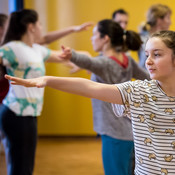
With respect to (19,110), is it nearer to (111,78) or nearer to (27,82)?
(111,78)

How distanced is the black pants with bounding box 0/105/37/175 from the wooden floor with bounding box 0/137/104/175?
1.26 metres

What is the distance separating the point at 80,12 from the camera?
4.98 m

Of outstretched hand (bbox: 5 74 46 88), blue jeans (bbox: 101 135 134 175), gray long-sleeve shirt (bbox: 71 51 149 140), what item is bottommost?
blue jeans (bbox: 101 135 134 175)

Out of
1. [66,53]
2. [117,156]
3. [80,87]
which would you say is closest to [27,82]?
[80,87]

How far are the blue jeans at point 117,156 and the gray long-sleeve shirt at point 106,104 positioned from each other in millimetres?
43

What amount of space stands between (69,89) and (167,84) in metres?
0.42

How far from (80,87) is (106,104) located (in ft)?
2.79

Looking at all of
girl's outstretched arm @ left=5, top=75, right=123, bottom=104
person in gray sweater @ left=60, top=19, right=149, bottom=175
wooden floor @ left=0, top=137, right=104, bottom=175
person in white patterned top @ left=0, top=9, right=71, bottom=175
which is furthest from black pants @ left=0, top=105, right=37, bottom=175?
wooden floor @ left=0, top=137, right=104, bottom=175

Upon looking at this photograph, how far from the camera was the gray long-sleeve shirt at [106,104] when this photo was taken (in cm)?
209

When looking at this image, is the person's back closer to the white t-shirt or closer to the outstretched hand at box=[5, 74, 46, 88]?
the white t-shirt

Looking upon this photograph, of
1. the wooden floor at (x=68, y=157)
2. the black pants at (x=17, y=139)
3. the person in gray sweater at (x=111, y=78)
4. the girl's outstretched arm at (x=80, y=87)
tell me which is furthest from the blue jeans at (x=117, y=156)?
the wooden floor at (x=68, y=157)

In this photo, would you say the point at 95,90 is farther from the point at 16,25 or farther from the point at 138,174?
the point at 16,25

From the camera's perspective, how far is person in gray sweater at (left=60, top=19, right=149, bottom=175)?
2055 millimetres

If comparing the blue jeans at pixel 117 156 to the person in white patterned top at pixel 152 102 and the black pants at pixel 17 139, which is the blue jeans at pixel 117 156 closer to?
the black pants at pixel 17 139
